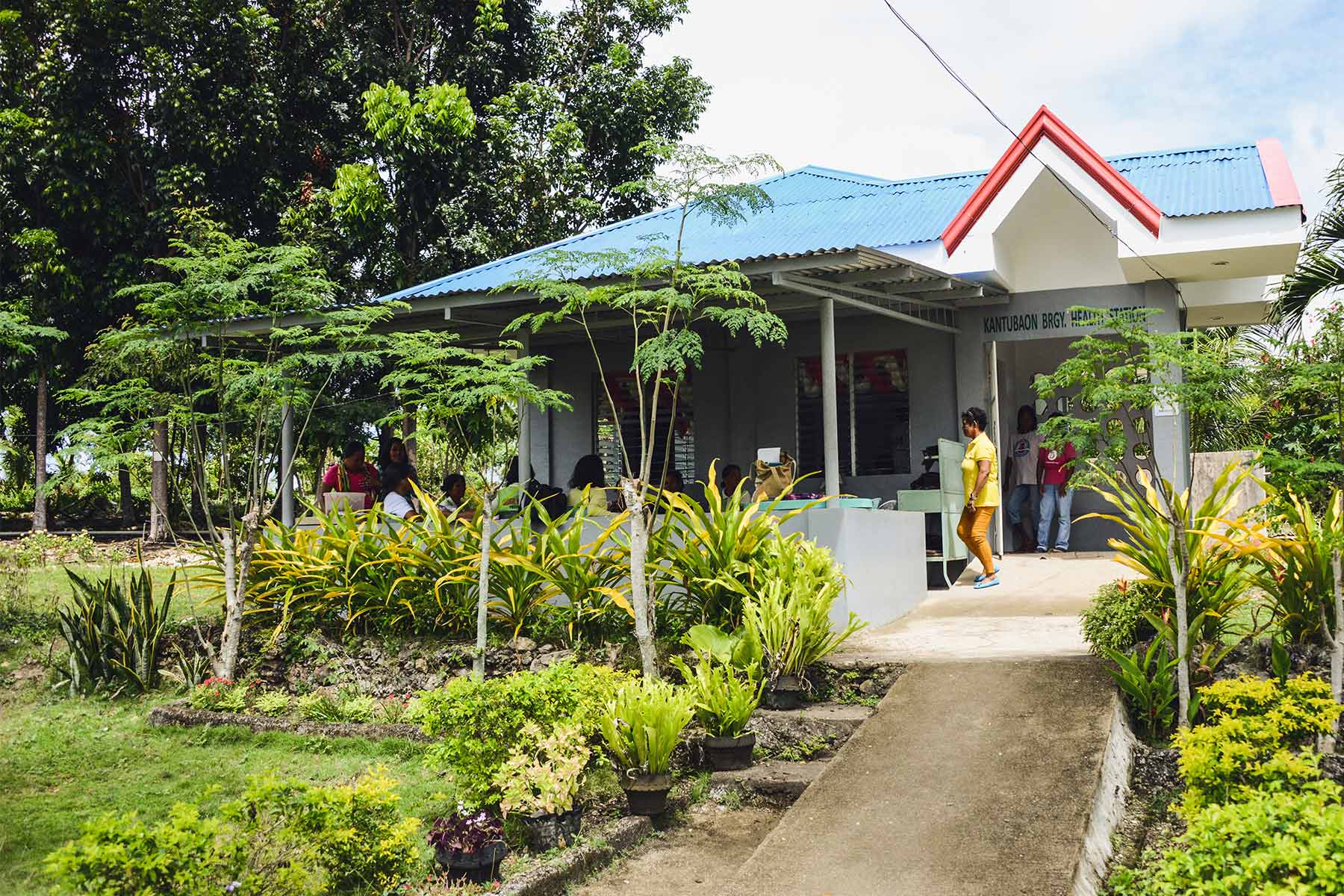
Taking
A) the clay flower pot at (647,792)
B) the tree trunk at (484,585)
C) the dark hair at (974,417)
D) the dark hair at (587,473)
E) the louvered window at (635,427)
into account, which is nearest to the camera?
the clay flower pot at (647,792)

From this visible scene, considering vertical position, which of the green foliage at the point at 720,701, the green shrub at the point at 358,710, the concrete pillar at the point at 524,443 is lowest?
the green shrub at the point at 358,710

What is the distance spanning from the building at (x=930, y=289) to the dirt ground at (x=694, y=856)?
4.20 meters

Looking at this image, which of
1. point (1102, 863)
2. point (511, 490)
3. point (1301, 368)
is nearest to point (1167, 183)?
point (1301, 368)

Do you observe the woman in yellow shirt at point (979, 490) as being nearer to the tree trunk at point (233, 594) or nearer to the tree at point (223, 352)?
the tree at point (223, 352)

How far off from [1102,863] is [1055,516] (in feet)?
31.8

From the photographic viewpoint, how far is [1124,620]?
7.41 metres

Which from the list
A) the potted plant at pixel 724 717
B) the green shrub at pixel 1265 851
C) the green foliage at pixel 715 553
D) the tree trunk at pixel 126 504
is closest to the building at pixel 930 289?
the green foliage at pixel 715 553

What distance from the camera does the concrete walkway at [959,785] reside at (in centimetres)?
479

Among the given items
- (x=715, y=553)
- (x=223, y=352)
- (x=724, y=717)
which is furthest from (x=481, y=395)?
(x=724, y=717)

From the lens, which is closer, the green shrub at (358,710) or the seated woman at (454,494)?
the green shrub at (358,710)

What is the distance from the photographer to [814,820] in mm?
5441

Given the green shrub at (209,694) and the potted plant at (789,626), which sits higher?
the potted plant at (789,626)

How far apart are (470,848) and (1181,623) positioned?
416cm

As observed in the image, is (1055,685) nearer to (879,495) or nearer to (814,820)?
(814,820)
